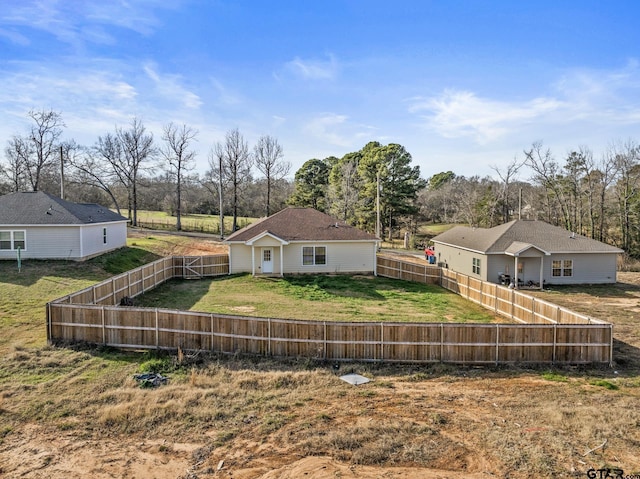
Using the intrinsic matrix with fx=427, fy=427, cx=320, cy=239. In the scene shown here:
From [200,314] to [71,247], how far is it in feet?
55.8

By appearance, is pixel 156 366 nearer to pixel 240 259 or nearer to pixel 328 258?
pixel 240 259

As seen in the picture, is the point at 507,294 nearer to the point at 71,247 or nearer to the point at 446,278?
the point at 446,278

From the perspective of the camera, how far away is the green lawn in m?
17.6

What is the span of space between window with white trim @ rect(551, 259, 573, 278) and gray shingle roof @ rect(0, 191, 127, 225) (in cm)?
2851

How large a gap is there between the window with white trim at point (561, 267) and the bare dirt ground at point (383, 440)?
1687 cm

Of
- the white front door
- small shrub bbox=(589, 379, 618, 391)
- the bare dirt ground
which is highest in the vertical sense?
the white front door

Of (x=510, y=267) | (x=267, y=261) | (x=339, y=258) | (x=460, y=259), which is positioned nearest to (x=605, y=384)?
(x=510, y=267)

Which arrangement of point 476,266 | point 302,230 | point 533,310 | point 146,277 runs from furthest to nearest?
point 302,230, point 476,266, point 146,277, point 533,310

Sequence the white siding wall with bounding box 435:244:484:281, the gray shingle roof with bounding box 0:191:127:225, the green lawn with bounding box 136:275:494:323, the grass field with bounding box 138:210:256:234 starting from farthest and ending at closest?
the grass field with bounding box 138:210:256:234, the white siding wall with bounding box 435:244:484:281, the gray shingle roof with bounding box 0:191:127:225, the green lawn with bounding box 136:275:494:323

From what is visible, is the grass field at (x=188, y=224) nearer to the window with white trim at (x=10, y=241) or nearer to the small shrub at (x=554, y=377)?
the window with white trim at (x=10, y=241)

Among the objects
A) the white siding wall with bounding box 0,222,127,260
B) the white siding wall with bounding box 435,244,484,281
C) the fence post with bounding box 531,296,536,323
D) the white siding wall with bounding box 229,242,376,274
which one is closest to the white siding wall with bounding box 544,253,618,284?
the white siding wall with bounding box 435,244,484,281

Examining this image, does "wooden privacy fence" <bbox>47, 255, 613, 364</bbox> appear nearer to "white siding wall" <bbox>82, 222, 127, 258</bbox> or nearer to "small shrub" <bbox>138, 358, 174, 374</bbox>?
"small shrub" <bbox>138, 358, 174, 374</bbox>

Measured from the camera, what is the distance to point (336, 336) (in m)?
12.1

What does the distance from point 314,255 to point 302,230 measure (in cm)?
189
